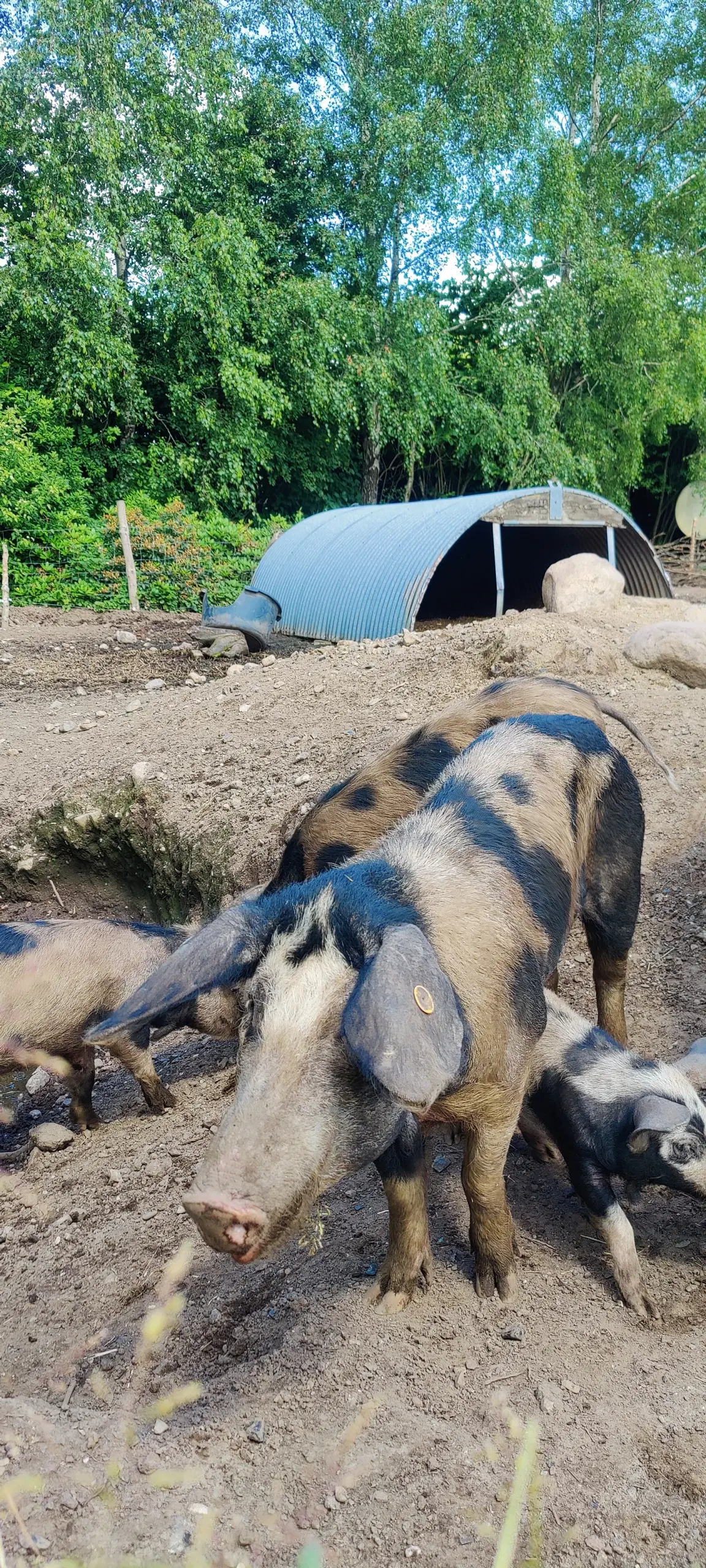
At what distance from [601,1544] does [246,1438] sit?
0.83 m

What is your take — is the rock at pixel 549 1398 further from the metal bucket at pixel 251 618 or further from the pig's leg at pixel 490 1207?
the metal bucket at pixel 251 618

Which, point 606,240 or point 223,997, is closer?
point 223,997

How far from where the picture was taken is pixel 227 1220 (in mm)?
2039

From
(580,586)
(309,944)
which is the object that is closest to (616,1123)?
(309,944)

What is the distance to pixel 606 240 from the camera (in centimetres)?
2477

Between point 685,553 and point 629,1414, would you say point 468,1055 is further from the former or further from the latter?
point 685,553

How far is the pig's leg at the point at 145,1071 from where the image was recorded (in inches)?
188

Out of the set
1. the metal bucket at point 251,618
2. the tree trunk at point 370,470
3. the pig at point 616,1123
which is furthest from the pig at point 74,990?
the tree trunk at point 370,470

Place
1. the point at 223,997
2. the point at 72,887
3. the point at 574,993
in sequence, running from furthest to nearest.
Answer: the point at 72,887 < the point at 574,993 < the point at 223,997

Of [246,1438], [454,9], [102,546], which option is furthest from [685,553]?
[246,1438]

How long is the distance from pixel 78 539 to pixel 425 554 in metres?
7.43

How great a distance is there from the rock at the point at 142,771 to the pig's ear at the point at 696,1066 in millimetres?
4266

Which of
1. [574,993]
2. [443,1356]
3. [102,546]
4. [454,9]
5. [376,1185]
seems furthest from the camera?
[454,9]

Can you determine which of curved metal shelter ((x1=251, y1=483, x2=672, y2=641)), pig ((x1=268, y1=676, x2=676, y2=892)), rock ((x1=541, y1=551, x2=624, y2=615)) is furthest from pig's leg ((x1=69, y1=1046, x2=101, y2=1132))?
curved metal shelter ((x1=251, y1=483, x2=672, y2=641))
